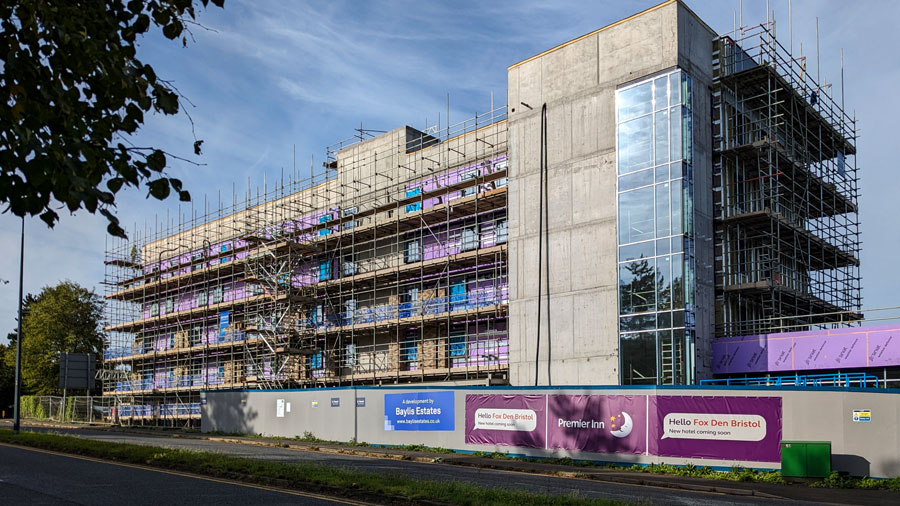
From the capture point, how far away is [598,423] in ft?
78.8

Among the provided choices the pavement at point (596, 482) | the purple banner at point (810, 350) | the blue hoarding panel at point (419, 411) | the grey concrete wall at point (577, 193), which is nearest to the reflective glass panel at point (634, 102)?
the grey concrete wall at point (577, 193)

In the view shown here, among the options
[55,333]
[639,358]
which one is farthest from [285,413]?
[55,333]

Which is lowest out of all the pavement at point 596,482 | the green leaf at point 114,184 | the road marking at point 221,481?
the pavement at point 596,482

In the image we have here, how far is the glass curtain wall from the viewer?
3055 cm

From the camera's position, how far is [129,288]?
6203cm

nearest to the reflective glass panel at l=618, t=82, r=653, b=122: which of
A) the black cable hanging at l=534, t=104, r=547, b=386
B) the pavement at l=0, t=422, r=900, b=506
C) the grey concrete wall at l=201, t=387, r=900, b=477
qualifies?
the black cable hanging at l=534, t=104, r=547, b=386

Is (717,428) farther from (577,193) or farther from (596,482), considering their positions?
(577,193)

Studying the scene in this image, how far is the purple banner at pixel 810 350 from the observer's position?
89.7 ft

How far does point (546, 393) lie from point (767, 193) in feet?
55.5

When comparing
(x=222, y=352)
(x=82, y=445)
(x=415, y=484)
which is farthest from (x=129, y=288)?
(x=415, y=484)

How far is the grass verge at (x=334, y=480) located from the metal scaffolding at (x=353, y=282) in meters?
16.5

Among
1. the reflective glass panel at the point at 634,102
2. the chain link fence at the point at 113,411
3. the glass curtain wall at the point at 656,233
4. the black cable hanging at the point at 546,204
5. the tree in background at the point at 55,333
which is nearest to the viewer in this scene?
the glass curtain wall at the point at 656,233

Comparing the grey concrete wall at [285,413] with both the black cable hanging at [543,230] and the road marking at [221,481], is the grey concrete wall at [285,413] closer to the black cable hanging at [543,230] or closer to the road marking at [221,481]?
the black cable hanging at [543,230]

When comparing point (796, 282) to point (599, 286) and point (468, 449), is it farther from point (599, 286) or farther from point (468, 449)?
point (468, 449)
